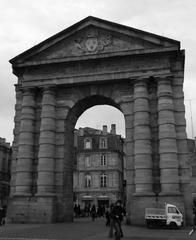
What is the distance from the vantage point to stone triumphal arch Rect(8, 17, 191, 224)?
92.4 feet

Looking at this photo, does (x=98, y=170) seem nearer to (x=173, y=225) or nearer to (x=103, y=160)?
(x=103, y=160)

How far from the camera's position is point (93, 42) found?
32.3m

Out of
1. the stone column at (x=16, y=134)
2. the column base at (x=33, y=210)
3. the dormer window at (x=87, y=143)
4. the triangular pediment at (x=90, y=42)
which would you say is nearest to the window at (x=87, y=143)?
the dormer window at (x=87, y=143)

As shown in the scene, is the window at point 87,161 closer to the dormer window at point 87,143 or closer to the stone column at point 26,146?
the dormer window at point 87,143

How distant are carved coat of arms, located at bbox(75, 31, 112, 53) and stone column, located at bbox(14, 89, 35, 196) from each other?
6.11 m

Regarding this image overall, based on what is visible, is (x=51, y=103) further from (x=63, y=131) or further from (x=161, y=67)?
(x=161, y=67)

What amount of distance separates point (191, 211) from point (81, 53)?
16135 mm

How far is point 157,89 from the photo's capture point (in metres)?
30.1

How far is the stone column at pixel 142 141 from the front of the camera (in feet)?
91.5

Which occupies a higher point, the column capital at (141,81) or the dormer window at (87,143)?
the dormer window at (87,143)

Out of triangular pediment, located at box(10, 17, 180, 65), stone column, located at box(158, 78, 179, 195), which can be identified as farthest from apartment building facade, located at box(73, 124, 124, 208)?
stone column, located at box(158, 78, 179, 195)

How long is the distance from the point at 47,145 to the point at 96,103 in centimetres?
680

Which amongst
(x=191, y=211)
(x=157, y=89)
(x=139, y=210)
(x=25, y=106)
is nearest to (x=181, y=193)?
(x=191, y=211)

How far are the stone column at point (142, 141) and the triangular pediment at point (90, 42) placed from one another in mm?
3539
